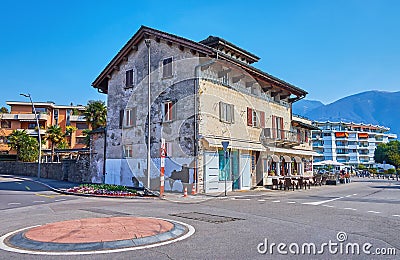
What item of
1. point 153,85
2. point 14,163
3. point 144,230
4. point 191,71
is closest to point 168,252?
point 144,230

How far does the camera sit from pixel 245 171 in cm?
2495

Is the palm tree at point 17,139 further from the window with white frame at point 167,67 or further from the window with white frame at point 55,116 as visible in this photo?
the window with white frame at point 167,67

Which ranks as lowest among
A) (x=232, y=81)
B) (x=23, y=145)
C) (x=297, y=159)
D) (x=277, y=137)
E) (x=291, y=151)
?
(x=297, y=159)

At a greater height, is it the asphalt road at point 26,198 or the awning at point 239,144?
the awning at point 239,144

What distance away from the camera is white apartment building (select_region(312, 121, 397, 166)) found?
4530 inches

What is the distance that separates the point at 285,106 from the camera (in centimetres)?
3288

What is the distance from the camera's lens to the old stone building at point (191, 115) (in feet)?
71.4

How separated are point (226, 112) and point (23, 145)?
39.6m

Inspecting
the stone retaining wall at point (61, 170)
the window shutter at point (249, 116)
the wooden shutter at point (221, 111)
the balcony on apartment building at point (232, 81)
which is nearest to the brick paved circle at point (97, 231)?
the wooden shutter at point (221, 111)

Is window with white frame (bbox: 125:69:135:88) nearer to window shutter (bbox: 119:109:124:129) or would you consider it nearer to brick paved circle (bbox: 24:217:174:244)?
window shutter (bbox: 119:109:124:129)

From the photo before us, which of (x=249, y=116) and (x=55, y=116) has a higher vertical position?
(x=55, y=116)

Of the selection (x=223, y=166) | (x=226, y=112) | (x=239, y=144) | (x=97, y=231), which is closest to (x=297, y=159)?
(x=239, y=144)

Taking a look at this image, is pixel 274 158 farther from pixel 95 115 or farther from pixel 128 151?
pixel 95 115

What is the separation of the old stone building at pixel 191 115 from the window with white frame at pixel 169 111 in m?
0.07
